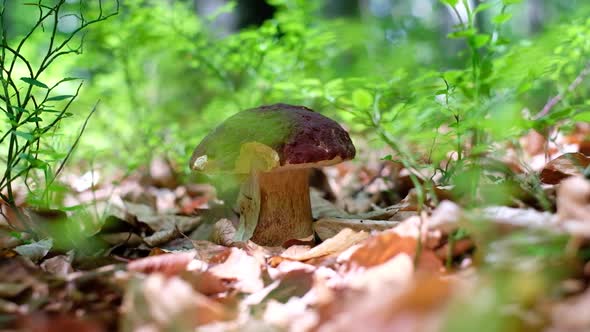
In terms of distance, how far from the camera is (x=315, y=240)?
2.21m

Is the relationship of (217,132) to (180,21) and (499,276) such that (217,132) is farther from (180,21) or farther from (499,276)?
(180,21)

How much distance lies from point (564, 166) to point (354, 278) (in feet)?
3.98

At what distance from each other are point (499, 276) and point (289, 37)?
2.98 meters

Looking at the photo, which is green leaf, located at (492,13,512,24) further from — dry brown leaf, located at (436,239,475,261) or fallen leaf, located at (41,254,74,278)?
fallen leaf, located at (41,254,74,278)

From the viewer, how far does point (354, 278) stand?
52.7 inches

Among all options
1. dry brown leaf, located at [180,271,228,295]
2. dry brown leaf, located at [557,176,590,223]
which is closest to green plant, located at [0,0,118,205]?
dry brown leaf, located at [180,271,228,295]

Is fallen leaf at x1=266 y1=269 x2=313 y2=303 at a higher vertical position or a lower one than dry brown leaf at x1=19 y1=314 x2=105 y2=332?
lower

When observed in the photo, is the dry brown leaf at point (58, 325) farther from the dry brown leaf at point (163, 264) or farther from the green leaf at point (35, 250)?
the green leaf at point (35, 250)

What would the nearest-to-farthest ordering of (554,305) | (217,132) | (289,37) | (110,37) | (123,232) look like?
1. (554,305)
2. (217,132)
3. (123,232)
4. (289,37)
5. (110,37)

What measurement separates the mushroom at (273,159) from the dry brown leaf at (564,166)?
2.72 ft

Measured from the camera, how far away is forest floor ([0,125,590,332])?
0.95 metres

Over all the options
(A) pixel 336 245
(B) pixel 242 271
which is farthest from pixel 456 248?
(B) pixel 242 271

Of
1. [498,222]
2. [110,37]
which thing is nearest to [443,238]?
[498,222]

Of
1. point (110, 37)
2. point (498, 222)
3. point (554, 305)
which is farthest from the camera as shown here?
point (110, 37)
